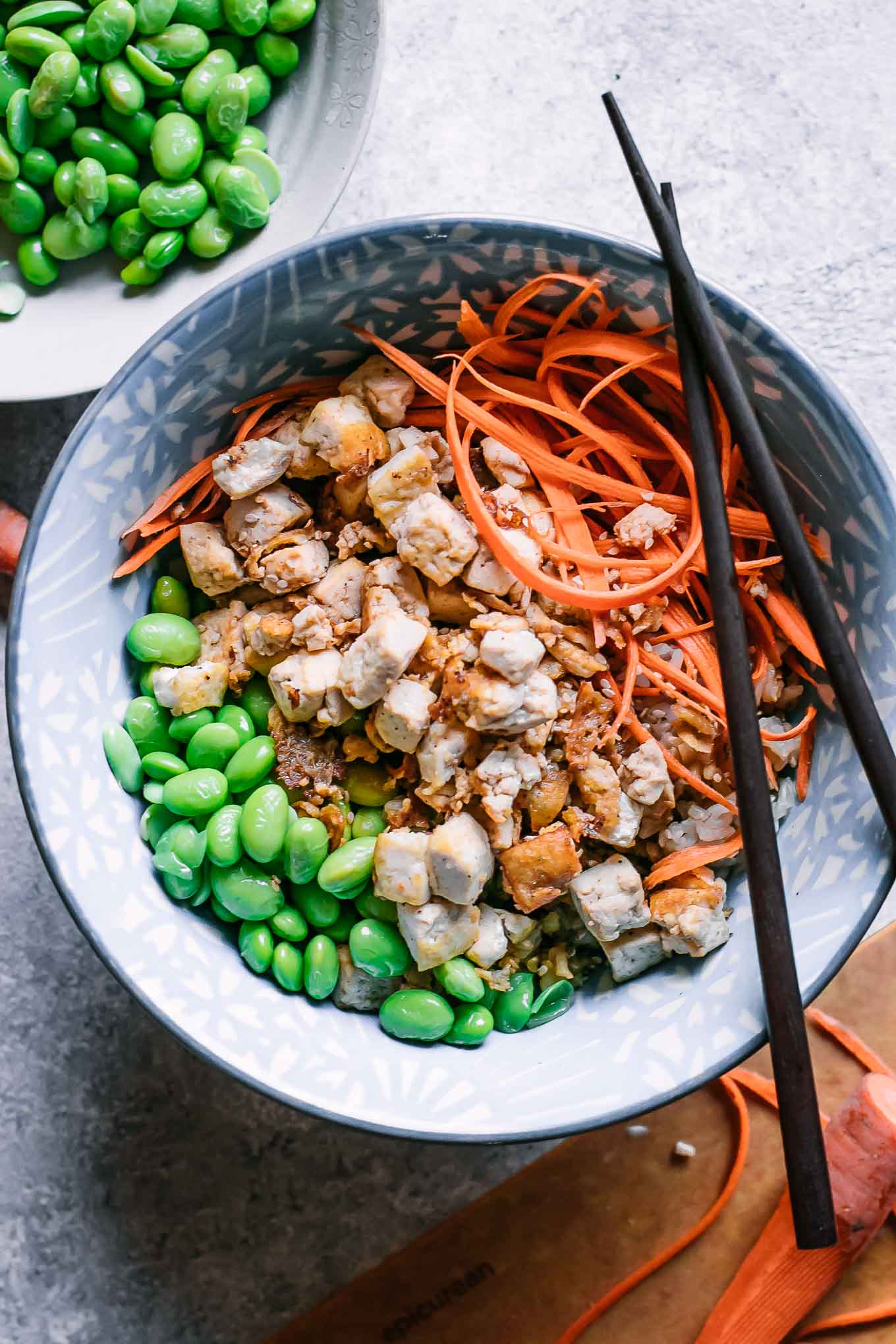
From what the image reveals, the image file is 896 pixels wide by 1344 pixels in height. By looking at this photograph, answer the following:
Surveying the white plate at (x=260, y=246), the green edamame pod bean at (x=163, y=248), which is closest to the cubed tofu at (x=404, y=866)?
the white plate at (x=260, y=246)

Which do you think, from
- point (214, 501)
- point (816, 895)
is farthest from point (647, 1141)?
point (214, 501)

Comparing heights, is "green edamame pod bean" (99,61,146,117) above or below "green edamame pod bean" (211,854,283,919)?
above

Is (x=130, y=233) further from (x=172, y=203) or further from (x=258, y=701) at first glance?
(x=258, y=701)

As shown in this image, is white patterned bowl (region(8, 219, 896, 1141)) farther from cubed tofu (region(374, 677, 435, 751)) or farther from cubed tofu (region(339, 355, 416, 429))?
cubed tofu (region(374, 677, 435, 751))

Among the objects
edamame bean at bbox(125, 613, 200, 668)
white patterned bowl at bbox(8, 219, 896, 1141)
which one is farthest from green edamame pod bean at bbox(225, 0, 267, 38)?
edamame bean at bbox(125, 613, 200, 668)

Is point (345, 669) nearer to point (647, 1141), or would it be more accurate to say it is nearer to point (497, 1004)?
point (497, 1004)

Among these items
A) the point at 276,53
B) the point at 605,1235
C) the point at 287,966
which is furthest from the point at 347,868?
the point at 276,53

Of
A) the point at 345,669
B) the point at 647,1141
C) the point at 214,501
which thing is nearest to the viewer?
the point at 345,669
